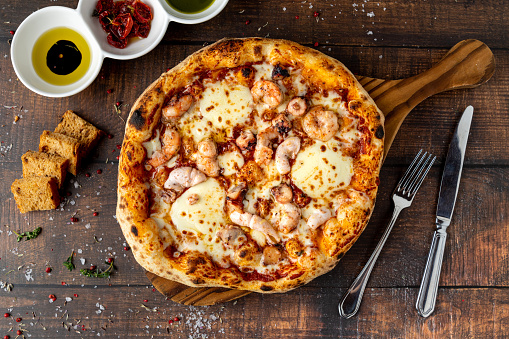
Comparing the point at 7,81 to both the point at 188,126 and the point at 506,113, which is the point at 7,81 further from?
the point at 506,113

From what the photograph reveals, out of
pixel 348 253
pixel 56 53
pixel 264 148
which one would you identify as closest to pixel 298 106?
pixel 264 148

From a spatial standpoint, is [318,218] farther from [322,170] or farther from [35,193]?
[35,193]

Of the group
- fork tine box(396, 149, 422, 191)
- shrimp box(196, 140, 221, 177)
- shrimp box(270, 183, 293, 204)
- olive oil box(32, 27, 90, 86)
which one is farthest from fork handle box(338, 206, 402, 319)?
olive oil box(32, 27, 90, 86)

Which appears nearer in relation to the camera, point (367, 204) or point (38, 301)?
point (367, 204)

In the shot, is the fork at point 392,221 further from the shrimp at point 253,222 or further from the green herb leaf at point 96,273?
the green herb leaf at point 96,273

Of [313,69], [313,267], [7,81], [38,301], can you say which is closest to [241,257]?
[313,267]

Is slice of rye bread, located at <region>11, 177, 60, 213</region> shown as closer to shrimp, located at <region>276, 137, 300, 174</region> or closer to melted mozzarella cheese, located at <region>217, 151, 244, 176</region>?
melted mozzarella cheese, located at <region>217, 151, 244, 176</region>
